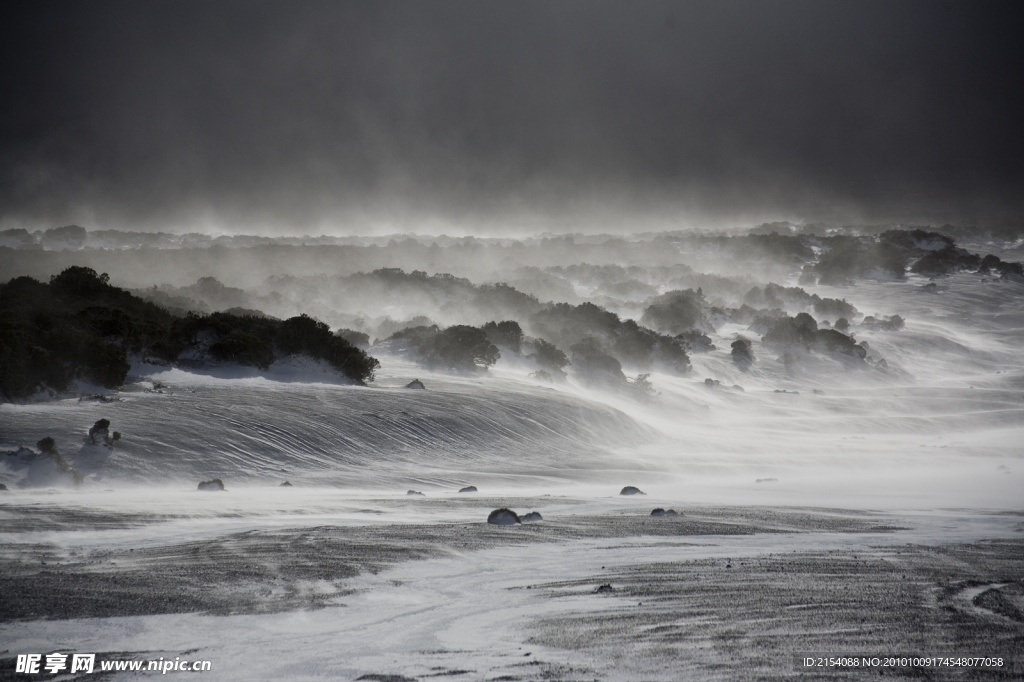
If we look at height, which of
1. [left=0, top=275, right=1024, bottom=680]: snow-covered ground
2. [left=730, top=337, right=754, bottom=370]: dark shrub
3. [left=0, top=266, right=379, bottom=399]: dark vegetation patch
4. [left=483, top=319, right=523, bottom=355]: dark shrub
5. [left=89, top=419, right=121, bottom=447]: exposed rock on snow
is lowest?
[left=0, top=275, right=1024, bottom=680]: snow-covered ground

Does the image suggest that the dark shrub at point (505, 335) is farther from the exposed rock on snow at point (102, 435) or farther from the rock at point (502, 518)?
the rock at point (502, 518)

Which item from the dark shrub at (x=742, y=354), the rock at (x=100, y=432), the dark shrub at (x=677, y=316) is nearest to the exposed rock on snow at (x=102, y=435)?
the rock at (x=100, y=432)

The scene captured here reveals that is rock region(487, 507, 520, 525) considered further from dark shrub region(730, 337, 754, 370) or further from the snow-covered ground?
dark shrub region(730, 337, 754, 370)

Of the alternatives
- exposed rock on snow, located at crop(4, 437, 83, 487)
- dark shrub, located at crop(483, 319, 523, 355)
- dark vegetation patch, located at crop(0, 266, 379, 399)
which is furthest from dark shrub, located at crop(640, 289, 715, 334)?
exposed rock on snow, located at crop(4, 437, 83, 487)

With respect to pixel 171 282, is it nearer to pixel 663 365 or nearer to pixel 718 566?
pixel 663 365

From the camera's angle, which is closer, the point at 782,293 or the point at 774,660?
the point at 774,660

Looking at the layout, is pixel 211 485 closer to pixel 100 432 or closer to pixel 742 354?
pixel 100 432

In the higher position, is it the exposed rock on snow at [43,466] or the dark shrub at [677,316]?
the dark shrub at [677,316]

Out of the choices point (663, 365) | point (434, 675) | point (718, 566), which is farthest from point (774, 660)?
point (663, 365)

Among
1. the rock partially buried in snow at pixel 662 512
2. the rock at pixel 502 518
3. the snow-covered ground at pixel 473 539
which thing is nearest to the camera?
the snow-covered ground at pixel 473 539

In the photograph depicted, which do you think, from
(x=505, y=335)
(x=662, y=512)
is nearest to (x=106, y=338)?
(x=662, y=512)

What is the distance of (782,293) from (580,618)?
5735cm

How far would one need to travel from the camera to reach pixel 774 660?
18.1 feet

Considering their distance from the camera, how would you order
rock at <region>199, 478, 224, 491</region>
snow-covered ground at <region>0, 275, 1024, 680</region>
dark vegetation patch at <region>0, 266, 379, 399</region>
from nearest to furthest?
1. snow-covered ground at <region>0, 275, 1024, 680</region>
2. rock at <region>199, 478, 224, 491</region>
3. dark vegetation patch at <region>0, 266, 379, 399</region>
